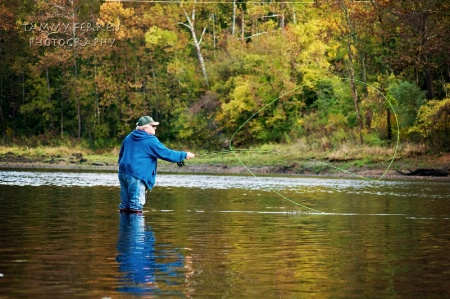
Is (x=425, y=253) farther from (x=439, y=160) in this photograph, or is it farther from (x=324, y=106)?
(x=324, y=106)

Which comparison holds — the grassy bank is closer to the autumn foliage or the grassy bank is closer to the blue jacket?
the autumn foliage

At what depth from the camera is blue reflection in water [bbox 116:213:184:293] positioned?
409 inches

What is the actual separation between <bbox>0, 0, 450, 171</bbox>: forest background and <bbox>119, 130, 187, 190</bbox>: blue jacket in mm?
30135

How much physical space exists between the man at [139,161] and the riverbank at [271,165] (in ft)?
79.0

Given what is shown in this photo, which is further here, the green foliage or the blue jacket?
the green foliage

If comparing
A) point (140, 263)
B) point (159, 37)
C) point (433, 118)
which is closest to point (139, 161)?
point (140, 263)

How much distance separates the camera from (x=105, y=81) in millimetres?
73250

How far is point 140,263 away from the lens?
39.2 ft

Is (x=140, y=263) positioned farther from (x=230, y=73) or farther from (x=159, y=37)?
(x=159, y=37)

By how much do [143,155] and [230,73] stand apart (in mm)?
49333

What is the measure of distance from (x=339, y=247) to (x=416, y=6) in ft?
127

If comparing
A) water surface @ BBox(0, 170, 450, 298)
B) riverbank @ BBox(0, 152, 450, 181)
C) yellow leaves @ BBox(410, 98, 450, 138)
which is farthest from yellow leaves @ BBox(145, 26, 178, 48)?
water surface @ BBox(0, 170, 450, 298)

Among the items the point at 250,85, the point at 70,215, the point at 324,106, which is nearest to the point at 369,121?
the point at 324,106

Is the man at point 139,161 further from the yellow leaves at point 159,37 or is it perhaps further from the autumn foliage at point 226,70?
the yellow leaves at point 159,37
